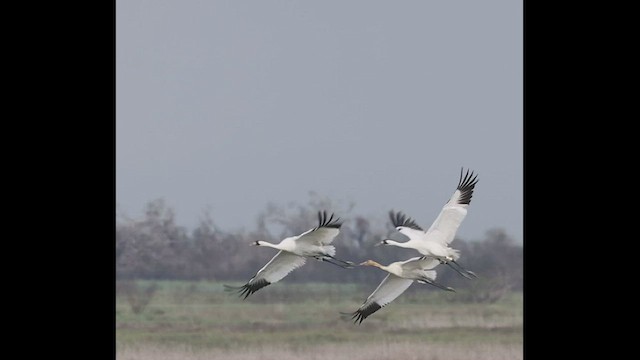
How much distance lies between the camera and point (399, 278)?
31.9 ft

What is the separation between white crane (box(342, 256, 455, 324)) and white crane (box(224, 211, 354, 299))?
0.59 metres

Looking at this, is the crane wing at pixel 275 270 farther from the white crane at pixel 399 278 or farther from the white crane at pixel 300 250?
the white crane at pixel 399 278

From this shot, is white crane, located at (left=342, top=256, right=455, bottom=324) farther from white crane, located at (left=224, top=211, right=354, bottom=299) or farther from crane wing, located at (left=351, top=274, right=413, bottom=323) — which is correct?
white crane, located at (left=224, top=211, right=354, bottom=299)

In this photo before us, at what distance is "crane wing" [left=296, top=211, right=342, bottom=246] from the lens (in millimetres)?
8867

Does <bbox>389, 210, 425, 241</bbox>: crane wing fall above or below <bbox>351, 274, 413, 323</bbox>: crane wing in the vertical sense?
above

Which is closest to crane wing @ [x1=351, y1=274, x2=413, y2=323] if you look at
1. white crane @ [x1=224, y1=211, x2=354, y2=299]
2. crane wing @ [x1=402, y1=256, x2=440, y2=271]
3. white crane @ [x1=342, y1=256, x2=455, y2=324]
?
white crane @ [x1=342, y1=256, x2=455, y2=324]

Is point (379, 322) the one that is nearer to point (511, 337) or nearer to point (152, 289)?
point (511, 337)

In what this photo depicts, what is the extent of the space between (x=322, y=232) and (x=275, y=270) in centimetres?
93
